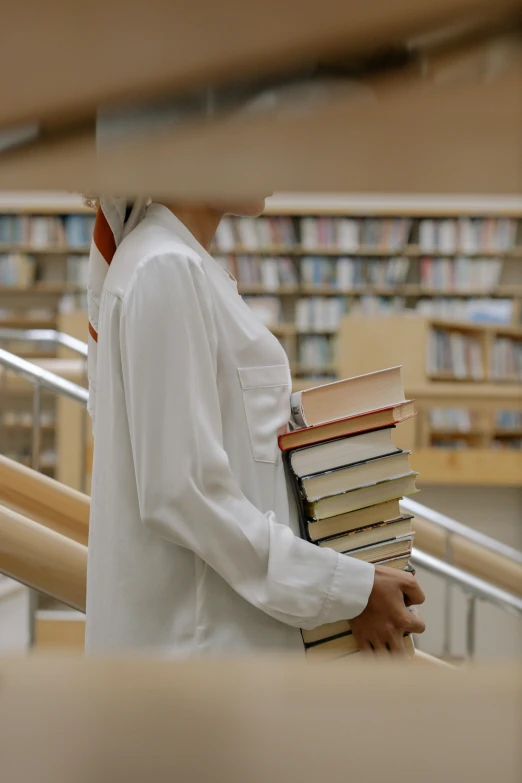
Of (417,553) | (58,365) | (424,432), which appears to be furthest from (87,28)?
(424,432)

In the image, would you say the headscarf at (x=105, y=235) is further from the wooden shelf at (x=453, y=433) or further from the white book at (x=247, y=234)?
the white book at (x=247, y=234)

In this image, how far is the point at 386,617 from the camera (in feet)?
2.36

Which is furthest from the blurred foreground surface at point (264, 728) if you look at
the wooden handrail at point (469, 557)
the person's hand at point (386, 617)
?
the wooden handrail at point (469, 557)

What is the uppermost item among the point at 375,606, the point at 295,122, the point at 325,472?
the point at 295,122

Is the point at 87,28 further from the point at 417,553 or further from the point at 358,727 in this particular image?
the point at 417,553

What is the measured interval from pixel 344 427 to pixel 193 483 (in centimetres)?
24

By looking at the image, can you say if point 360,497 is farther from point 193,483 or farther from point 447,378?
point 447,378

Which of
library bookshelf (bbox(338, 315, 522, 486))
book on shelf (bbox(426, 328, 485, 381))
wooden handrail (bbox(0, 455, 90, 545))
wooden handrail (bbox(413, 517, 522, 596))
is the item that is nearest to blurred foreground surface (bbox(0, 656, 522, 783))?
wooden handrail (bbox(0, 455, 90, 545))

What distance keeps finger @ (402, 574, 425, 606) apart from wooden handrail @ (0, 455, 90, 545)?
0.75m

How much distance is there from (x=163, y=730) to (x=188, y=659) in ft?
0.05

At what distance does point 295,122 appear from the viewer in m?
0.16

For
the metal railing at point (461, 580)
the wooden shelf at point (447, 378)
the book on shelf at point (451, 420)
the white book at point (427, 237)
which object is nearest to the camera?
the metal railing at point (461, 580)

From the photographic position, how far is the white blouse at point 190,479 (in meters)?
0.61

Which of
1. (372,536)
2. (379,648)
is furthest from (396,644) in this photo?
(372,536)
